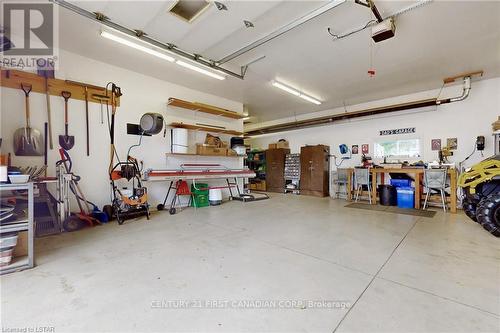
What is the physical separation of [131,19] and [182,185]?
322 cm

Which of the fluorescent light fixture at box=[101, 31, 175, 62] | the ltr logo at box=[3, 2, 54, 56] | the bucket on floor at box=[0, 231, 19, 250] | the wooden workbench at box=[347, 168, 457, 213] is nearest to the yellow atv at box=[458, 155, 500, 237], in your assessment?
the wooden workbench at box=[347, 168, 457, 213]

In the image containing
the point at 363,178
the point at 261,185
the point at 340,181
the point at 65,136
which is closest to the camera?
the point at 65,136

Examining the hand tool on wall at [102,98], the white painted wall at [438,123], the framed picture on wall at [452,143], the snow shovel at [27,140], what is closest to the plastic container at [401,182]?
the white painted wall at [438,123]

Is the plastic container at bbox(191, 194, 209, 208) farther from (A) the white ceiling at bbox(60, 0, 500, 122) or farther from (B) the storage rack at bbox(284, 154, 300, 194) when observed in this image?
(B) the storage rack at bbox(284, 154, 300, 194)

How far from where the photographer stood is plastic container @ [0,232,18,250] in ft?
6.54

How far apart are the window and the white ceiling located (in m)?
1.44

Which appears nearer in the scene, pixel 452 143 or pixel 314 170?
pixel 452 143

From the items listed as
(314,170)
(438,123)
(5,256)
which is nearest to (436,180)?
(438,123)

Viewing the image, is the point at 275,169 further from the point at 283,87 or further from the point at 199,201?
the point at 199,201

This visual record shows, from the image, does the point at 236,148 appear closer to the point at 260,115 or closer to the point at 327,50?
the point at 260,115

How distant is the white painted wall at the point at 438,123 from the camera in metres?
4.96

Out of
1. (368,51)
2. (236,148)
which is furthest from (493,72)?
(236,148)

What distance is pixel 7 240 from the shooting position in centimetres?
202

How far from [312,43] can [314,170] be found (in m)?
4.67
